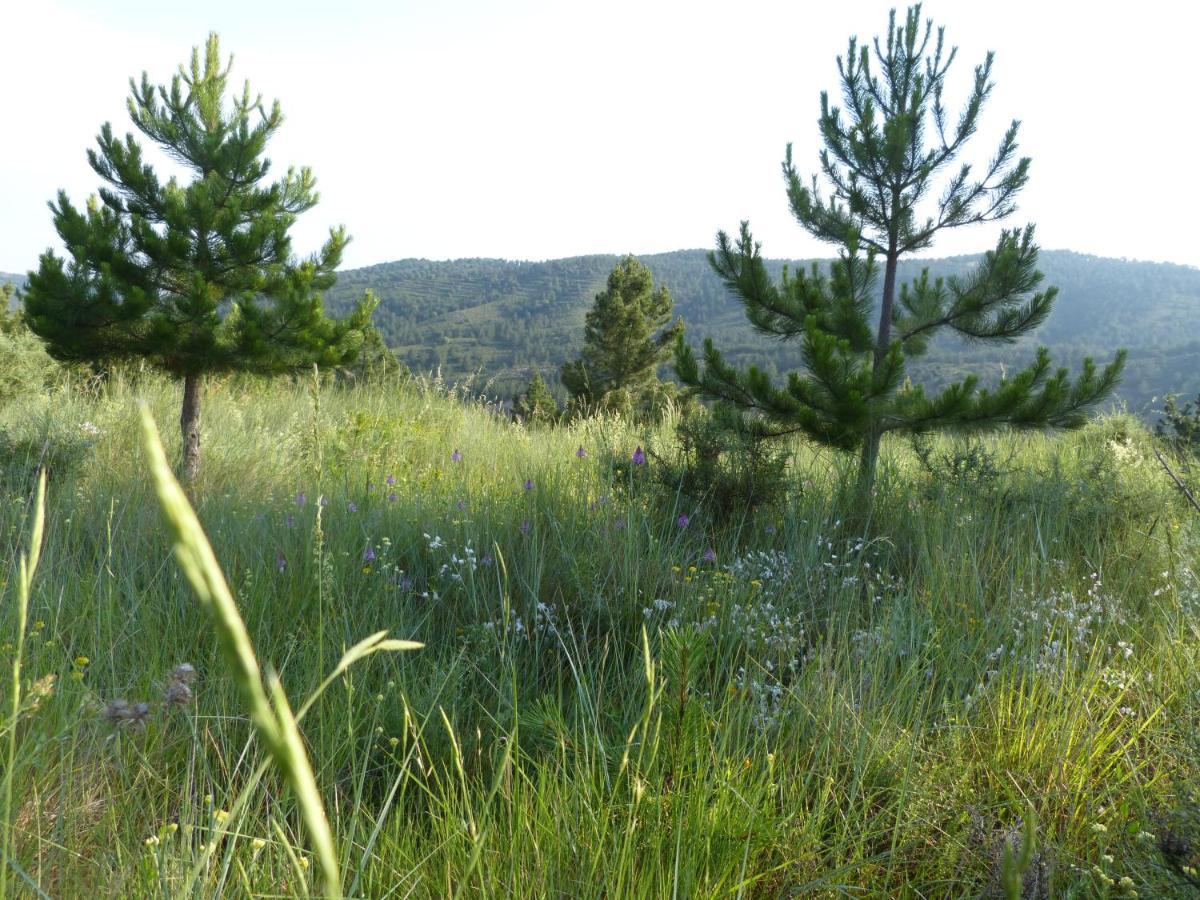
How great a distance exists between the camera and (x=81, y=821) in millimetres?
1694

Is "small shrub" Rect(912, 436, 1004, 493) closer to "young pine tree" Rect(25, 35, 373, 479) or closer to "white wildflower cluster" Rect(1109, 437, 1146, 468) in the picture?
"white wildflower cluster" Rect(1109, 437, 1146, 468)

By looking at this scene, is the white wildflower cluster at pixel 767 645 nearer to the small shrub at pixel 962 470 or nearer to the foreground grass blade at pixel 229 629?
the foreground grass blade at pixel 229 629

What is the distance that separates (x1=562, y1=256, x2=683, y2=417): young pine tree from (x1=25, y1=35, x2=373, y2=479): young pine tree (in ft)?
62.0

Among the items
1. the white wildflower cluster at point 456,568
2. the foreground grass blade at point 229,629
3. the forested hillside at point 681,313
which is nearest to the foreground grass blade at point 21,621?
the foreground grass blade at point 229,629

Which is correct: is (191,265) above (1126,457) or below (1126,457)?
above

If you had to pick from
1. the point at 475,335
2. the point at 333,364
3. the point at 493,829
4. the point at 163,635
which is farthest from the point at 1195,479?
the point at 475,335

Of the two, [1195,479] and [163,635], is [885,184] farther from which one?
[163,635]

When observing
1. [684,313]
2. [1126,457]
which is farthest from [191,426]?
[684,313]

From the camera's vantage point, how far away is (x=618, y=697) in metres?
2.47

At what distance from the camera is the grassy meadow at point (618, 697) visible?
1.52 m

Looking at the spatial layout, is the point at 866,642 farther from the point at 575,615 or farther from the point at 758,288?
the point at 758,288

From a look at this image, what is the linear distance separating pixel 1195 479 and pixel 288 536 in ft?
18.8

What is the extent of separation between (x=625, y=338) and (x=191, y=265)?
2073cm

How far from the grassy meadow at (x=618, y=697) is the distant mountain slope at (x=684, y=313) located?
5824 centimetres
